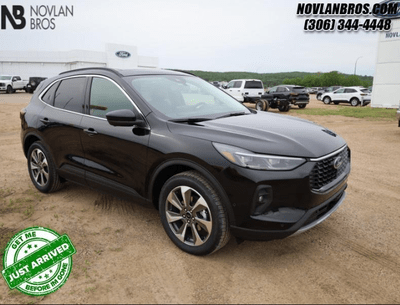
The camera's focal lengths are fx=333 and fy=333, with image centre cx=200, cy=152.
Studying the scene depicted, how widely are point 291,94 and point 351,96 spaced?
29.8 ft

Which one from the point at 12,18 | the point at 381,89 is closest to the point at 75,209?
the point at 381,89

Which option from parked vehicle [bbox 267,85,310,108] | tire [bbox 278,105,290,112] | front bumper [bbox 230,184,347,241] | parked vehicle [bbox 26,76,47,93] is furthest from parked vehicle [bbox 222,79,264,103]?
parked vehicle [bbox 26,76,47,93]

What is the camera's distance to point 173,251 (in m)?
3.31

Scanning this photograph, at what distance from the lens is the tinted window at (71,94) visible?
13.7ft

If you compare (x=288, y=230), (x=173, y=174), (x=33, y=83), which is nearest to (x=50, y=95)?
(x=173, y=174)

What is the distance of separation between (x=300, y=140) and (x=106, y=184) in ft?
7.13

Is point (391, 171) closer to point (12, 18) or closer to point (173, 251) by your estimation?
point (173, 251)

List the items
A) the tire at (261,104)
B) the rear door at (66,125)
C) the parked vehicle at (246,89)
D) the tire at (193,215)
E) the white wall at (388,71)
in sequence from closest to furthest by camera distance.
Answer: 1. the tire at (193,215)
2. the rear door at (66,125)
3. the tire at (261,104)
4. the white wall at (388,71)
5. the parked vehicle at (246,89)

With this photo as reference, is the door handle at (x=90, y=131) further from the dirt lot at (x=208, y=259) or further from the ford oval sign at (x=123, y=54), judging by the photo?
the ford oval sign at (x=123, y=54)

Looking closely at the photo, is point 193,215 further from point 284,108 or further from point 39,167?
point 284,108

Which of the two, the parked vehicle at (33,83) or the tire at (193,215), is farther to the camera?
the parked vehicle at (33,83)

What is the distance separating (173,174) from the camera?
339 cm

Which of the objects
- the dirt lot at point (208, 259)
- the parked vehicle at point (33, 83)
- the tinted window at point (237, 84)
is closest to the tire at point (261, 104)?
the tinted window at point (237, 84)

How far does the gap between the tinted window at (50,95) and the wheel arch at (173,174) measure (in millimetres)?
2250
